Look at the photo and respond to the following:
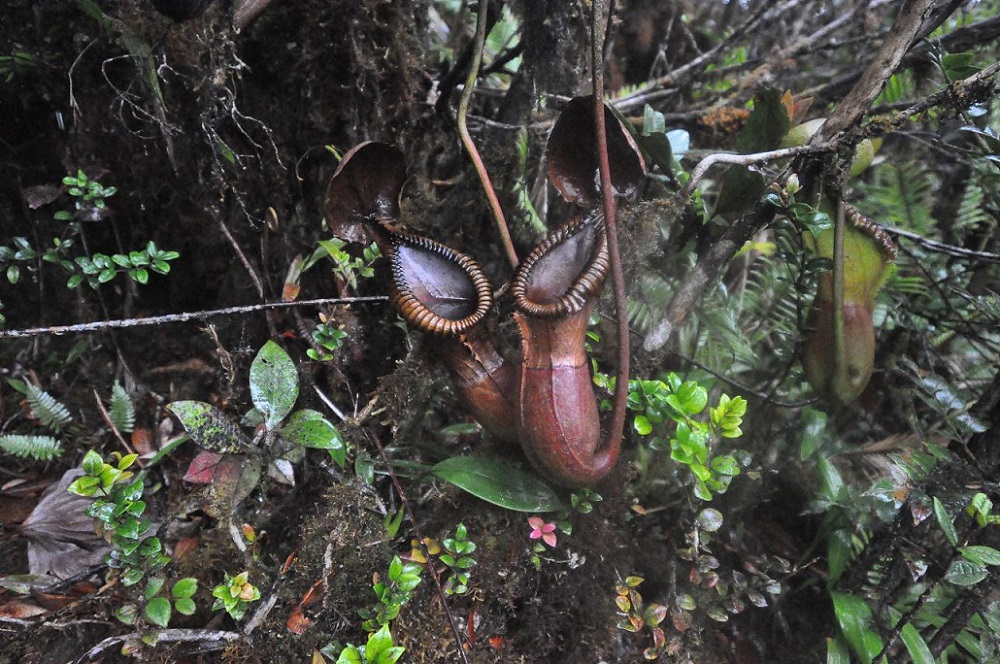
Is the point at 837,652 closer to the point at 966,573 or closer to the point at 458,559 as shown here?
the point at 966,573

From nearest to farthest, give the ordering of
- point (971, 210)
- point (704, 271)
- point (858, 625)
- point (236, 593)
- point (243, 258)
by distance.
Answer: point (236, 593)
point (858, 625)
point (704, 271)
point (243, 258)
point (971, 210)

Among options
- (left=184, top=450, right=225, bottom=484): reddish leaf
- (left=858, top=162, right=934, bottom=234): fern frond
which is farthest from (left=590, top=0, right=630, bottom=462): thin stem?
(left=858, top=162, right=934, bottom=234): fern frond

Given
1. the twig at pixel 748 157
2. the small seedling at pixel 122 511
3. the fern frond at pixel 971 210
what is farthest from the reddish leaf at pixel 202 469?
the fern frond at pixel 971 210

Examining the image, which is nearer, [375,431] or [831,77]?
[375,431]

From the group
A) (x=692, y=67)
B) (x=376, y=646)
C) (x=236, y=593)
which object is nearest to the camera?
(x=376, y=646)

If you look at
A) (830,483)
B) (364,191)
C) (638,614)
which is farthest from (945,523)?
(364,191)

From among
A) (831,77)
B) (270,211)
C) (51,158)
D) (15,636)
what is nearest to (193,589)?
(15,636)

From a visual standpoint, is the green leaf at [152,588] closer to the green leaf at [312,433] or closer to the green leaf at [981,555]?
the green leaf at [312,433]

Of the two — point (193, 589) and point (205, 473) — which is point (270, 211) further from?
point (193, 589)
